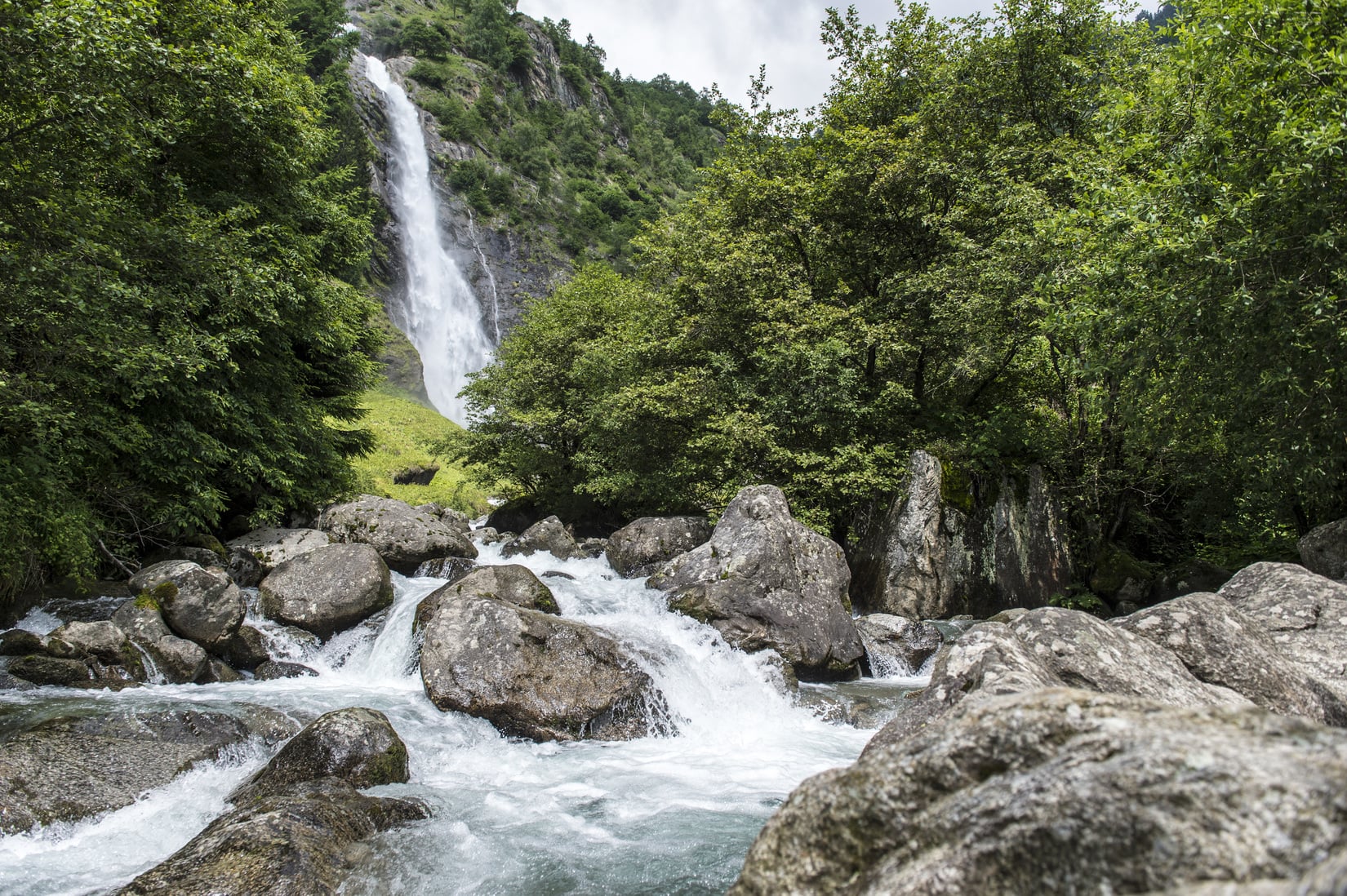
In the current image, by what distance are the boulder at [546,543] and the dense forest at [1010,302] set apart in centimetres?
250

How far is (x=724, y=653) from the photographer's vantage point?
42.2 ft

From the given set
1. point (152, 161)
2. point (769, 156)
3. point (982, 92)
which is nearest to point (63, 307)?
point (152, 161)

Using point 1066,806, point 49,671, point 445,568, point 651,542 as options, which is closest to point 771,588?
point 651,542

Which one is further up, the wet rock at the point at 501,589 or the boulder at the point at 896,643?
the wet rock at the point at 501,589

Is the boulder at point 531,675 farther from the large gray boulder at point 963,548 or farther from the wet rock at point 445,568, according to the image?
the large gray boulder at point 963,548

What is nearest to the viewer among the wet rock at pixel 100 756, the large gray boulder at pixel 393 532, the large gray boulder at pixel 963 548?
the wet rock at pixel 100 756

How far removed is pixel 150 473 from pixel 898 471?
17595 millimetres

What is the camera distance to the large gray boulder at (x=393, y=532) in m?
17.4

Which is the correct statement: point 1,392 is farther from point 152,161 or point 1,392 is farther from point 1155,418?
point 1155,418

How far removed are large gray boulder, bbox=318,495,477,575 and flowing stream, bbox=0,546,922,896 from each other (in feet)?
10.9

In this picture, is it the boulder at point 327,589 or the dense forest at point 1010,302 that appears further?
the boulder at point 327,589

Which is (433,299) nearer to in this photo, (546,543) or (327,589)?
(546,543)

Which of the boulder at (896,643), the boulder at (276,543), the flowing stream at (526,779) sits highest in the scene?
the boulder at (276,543)

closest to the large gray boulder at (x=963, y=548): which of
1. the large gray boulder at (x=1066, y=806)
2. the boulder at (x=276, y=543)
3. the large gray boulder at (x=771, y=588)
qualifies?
the large gray boulder at (x=771, y=588)
